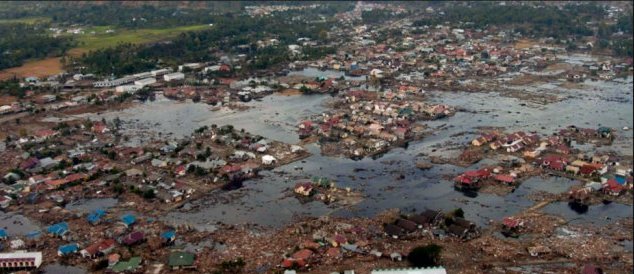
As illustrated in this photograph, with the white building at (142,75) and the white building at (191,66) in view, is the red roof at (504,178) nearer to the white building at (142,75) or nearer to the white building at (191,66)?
the white building at (142,75)

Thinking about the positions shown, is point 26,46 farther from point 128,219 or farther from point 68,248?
point 68,248

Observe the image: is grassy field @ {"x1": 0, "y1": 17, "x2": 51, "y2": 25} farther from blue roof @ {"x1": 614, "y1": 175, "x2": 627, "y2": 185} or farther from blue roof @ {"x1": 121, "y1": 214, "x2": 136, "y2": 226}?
blue roof @ {"x1": 614, "y1": 175, "x2": 627, "y2": 185}

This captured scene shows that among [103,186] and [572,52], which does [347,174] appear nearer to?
[103,186]

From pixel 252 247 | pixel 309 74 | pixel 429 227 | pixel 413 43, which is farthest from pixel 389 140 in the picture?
pixel 413 43

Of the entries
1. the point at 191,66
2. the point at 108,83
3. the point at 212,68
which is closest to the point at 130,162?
the point at 108,83

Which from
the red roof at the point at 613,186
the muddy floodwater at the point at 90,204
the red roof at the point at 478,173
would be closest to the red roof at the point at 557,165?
the red roof at the point at 613,186

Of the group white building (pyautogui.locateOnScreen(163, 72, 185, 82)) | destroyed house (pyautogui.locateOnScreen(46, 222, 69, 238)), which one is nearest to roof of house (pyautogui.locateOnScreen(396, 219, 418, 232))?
destroyed house (pyautogui.locateOnScreen(46, 222, 69, 238))
